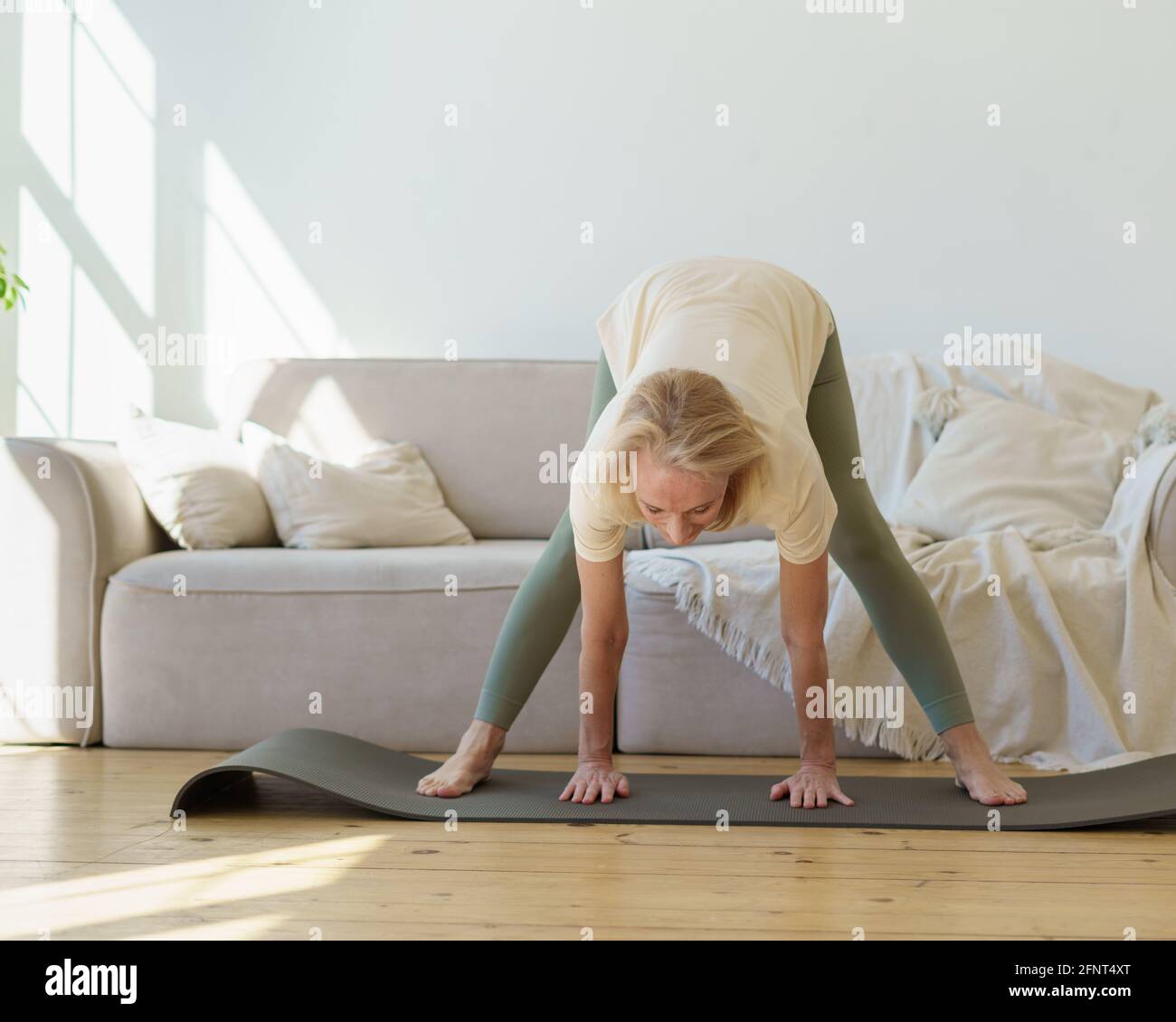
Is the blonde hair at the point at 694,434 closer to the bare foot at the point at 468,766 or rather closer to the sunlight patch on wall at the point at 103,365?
the bare foot at the point at 468,766

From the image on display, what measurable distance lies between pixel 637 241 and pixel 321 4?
49.1 inches

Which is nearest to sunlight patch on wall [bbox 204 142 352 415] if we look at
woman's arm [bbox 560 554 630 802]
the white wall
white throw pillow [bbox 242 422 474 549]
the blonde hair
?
the white wall

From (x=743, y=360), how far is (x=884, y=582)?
0.57 m

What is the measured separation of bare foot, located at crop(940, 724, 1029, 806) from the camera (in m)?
2.07

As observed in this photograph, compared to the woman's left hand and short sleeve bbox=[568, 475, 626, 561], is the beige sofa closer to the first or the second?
the woman's left hand

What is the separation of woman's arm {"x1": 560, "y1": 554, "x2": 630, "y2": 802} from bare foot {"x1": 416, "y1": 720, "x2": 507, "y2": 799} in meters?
0.16

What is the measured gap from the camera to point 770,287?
79.6 inches

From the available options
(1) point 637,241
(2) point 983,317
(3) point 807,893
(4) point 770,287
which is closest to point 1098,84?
(2) point 983,317

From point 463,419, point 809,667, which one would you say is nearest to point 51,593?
point 463,419

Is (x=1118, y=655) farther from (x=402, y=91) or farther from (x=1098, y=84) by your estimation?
(x=402, y=91)

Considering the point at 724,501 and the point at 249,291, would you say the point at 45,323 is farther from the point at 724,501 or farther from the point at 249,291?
the point at 724,501

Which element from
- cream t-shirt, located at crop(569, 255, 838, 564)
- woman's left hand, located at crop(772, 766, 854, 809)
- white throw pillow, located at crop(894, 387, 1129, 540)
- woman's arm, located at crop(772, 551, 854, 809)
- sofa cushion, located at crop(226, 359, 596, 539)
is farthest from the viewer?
sofa cushion, located at crop(226, 359, 596, 539)
